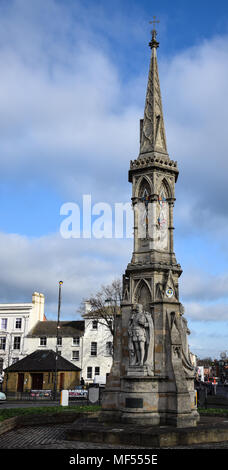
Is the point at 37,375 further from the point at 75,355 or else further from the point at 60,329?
the point at 60,329

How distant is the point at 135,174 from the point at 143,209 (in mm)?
1593

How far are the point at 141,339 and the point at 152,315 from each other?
3.32 ft

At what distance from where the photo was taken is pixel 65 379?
48719mm

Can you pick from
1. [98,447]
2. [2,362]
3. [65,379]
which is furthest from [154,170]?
[2,362]

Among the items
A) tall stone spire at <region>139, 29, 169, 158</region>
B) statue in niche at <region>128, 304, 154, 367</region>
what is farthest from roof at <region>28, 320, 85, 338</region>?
statue in niche at <region>128, 304, 154, 367</region>

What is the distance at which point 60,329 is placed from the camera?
57969mm

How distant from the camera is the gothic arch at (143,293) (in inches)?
606

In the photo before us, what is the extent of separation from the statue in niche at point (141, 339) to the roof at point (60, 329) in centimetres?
4325

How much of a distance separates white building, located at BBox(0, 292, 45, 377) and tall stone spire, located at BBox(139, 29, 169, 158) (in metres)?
45.1

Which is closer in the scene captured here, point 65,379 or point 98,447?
point 98,447

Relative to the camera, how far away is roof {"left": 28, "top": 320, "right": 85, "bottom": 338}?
5691 centimetres

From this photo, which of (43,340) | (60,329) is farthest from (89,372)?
(43,340)
